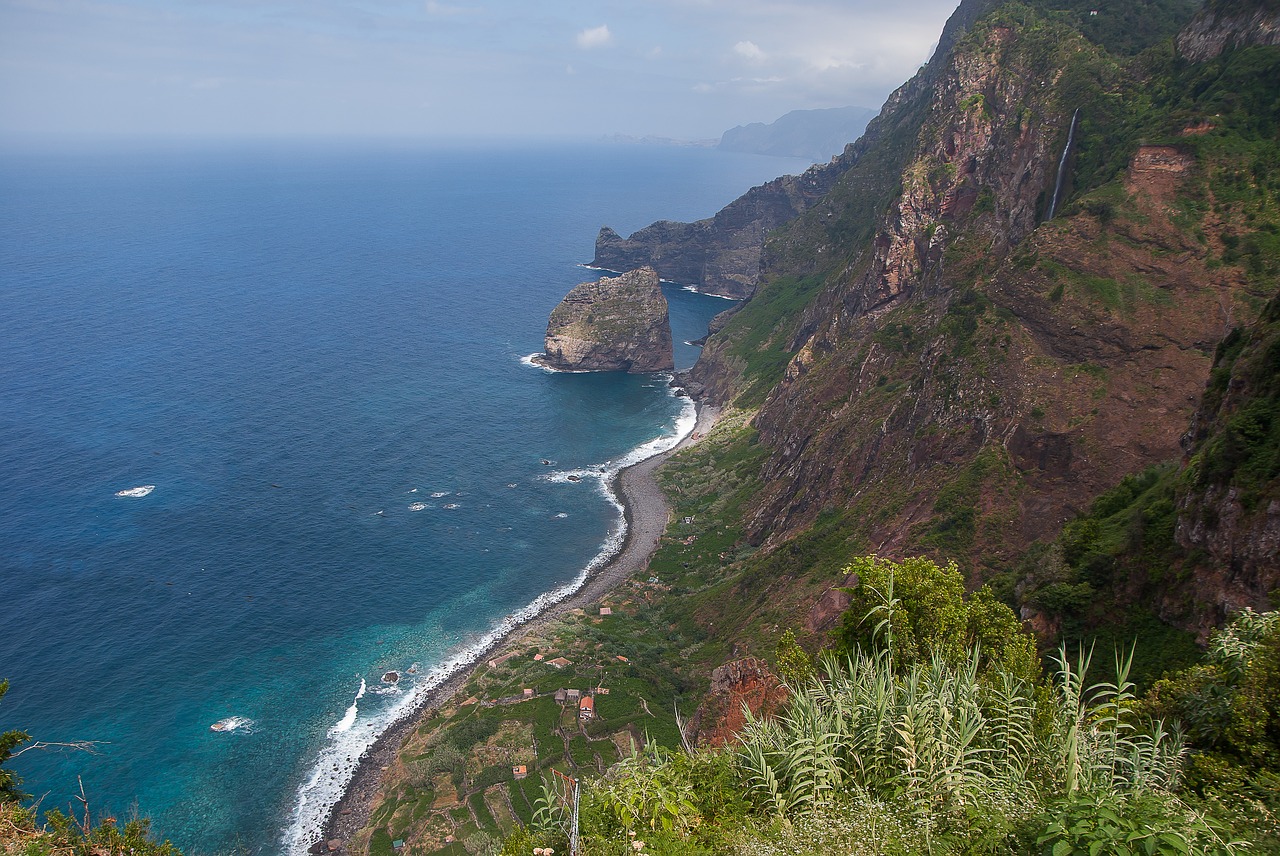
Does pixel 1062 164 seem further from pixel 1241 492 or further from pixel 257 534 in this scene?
pixel 257 534

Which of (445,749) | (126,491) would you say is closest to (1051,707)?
(445,749)

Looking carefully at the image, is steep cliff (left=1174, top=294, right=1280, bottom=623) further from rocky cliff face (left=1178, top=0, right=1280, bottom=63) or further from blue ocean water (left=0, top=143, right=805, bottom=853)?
blue ocean water (left=0, top=143, right=805, bottom=853)

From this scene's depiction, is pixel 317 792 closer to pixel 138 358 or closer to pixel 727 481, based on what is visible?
pixel 727 481

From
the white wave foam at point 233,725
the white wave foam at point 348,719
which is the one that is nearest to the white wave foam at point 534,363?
the white wave foam at point 348,719

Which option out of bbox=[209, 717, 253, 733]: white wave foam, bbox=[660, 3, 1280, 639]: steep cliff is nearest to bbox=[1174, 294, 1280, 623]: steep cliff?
bbox=[660, 3, 1280, 639]: steep cliff

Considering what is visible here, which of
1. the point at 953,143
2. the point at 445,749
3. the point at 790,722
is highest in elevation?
the point at 953,143

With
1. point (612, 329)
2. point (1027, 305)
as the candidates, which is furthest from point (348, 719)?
point (612, 329)

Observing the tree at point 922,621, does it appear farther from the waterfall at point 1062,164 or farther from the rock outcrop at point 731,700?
the waterfall at point 1062,164
